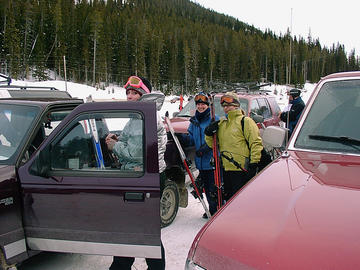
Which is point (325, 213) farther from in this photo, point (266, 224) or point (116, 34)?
point (116, 34)

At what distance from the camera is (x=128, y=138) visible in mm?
2977

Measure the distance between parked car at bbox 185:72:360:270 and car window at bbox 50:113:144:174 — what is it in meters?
1.16

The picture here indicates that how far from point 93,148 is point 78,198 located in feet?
2.00

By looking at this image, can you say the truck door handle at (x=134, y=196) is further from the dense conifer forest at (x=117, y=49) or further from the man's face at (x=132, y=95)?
the dense conifer forest at (x=117, y=49)

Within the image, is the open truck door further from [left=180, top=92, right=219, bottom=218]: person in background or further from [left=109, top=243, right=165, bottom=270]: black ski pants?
[left=180, top=92, right=219, bottom=218]: person in background

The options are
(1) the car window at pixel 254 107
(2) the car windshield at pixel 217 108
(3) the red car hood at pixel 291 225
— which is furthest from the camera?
(1) the car window at pixel 254 107

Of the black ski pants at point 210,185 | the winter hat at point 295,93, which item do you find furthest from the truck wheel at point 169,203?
the winter hat at point 295,93

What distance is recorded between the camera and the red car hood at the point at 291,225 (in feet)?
4.42

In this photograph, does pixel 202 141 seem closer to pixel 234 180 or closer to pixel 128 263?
pixel 234 180

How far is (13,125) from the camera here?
3.37m

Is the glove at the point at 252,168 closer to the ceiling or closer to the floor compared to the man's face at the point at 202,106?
closer to the floor

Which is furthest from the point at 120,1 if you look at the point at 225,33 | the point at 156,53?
the point at 156,53

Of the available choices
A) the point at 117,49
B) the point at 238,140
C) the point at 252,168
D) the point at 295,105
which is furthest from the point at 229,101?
the point at 117,49

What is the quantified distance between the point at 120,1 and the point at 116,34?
144ft
